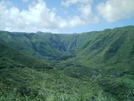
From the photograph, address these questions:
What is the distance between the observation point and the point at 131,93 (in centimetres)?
14375

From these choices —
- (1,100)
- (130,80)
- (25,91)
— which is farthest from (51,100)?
(130,80)

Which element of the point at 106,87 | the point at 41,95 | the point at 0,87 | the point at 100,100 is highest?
the point at 100,100

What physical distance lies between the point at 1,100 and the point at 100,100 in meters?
37.9

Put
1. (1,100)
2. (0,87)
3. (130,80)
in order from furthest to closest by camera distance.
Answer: (130,80) → (0,87) → (1,100)

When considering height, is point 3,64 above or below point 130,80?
above

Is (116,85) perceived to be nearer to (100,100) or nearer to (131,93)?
(131,93)

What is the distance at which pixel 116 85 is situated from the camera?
174125 mm

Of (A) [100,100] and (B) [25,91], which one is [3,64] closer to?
(B) [25,91]

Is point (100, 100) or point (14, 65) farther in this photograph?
point (14, 65)

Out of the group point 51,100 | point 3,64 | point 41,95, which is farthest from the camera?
point 3,64

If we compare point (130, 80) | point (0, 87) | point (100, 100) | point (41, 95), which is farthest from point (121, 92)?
point (0, 87)

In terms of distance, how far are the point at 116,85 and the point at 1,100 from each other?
147004 millimetres

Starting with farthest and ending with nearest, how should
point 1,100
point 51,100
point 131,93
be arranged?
point 131,93 < point 51,100 < point 1,100

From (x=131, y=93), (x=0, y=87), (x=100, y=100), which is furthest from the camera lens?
(x=131, y=93)
